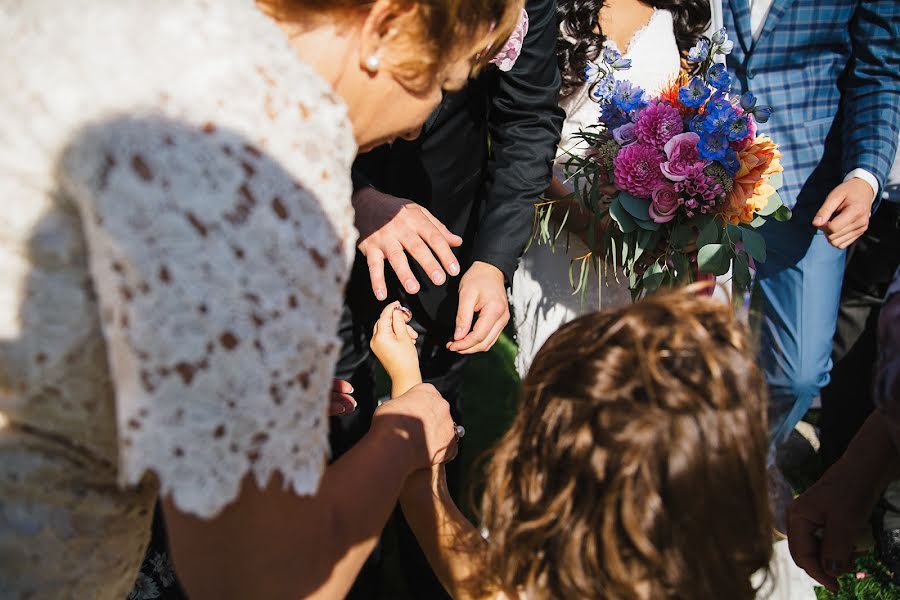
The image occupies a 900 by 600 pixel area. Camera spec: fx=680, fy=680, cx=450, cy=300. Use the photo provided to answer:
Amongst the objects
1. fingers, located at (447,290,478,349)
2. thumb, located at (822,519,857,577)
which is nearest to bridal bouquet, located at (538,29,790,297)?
fingers, located at (447,290,478,349)

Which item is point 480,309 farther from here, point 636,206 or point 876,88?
point 876,88

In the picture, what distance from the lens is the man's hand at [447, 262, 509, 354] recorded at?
1944 millimetres

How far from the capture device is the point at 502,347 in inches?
163

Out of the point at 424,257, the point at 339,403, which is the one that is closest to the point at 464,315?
the point at 424,257

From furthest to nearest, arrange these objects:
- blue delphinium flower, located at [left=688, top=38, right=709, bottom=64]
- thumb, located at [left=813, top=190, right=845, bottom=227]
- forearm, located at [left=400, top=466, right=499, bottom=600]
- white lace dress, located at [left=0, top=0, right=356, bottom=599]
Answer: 1. thumb, located at [left=813, top=190, right=845, bottom=227]
2. blue delphinium flower, located at [left=688, top=38, right=709, bottom=64]
3. forearm, located at [left=400, top=466, right=499, bottom=600]
4. white lace dress, located at [left=0, top=0, right=356, bottom=599]

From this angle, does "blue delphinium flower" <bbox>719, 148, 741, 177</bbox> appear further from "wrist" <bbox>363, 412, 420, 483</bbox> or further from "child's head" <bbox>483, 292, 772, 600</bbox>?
"wrist" <bbox>363, 412, 420, 483</bbox>

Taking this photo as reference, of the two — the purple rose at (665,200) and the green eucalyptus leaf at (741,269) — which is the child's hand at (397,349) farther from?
the green eucalyptus leaf at (741,269)

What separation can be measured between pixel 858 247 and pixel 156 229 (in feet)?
10.6

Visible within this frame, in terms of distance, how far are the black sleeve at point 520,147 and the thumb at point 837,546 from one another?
1134mm

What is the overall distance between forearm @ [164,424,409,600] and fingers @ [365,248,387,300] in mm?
834

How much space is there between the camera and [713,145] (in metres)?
1.92

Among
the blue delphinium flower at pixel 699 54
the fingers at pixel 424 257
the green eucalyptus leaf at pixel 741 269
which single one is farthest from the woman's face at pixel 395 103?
the green eucalyptus leaf at pixel 741 269

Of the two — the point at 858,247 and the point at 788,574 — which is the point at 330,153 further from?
the point at 858,247

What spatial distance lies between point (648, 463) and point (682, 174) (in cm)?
110
